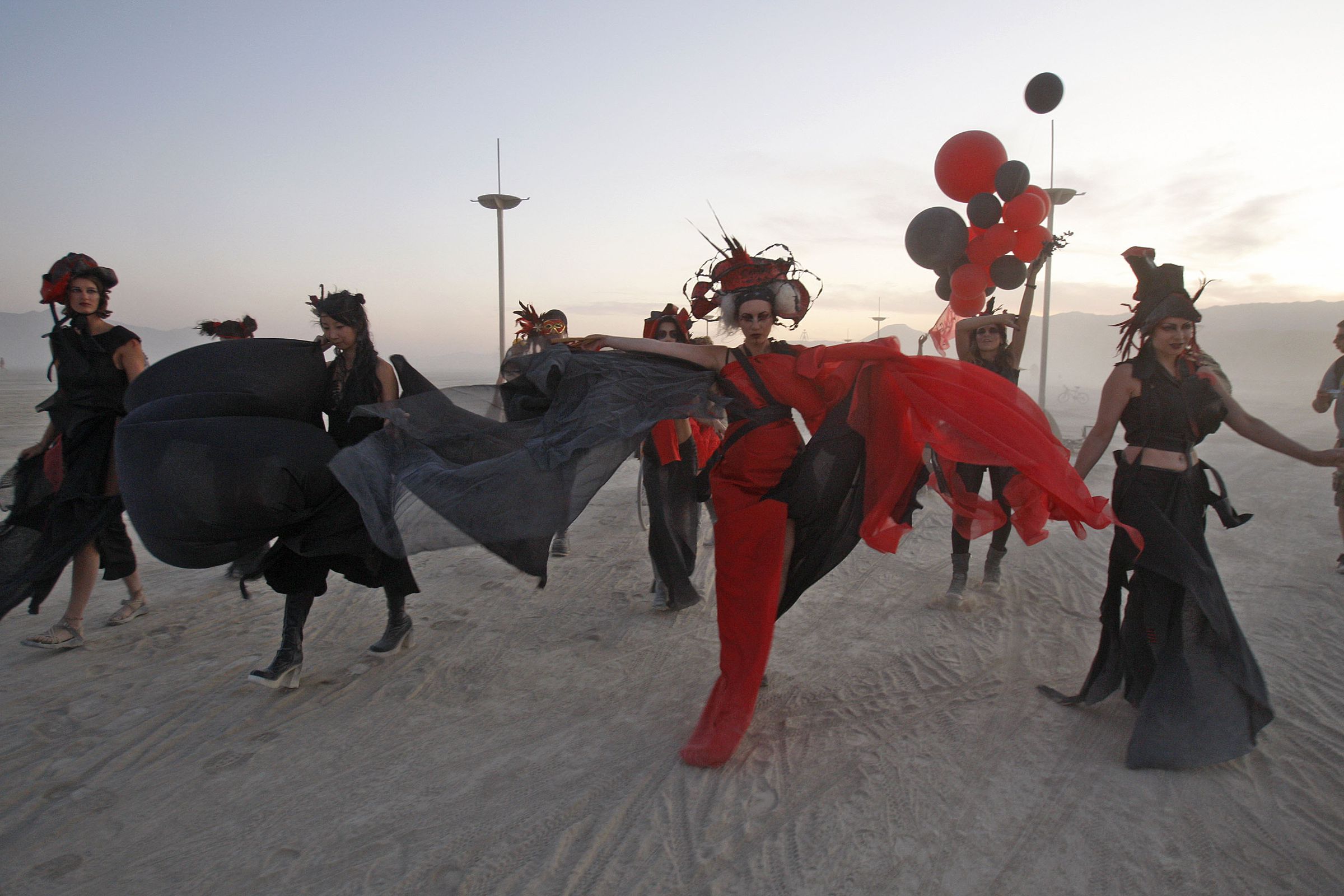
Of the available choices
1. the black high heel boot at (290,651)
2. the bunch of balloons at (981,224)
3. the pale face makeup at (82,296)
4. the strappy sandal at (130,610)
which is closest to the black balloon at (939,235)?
the bunch of balloons at (981,224)

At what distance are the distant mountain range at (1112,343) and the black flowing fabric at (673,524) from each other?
1553 centimetres

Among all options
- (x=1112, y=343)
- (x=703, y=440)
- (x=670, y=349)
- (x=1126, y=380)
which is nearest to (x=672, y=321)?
(x=703, y=440)

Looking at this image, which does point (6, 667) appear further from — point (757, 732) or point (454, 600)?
point (757, 732)

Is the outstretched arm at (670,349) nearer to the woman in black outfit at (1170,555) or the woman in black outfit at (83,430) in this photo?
the woman in black outfit at (1170,555)

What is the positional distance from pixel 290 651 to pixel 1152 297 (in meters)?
4.61

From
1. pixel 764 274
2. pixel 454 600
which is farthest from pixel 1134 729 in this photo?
pixel 454 600

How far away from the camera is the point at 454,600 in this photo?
5289 millimetres

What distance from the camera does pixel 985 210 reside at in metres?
7.25

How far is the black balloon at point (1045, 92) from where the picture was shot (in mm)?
7816

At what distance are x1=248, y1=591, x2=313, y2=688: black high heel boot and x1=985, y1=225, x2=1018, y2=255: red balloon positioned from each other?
6.77 m

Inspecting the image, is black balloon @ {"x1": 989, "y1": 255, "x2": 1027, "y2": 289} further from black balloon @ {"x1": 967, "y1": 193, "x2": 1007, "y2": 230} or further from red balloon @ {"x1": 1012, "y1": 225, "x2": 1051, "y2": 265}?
black balloon @ {"x1": 967, "y1": 193, "x2": 1007, "y2": 230}

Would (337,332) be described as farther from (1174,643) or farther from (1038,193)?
(1038,193)

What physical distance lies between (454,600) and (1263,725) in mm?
4596

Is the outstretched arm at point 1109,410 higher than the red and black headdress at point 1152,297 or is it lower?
lower
